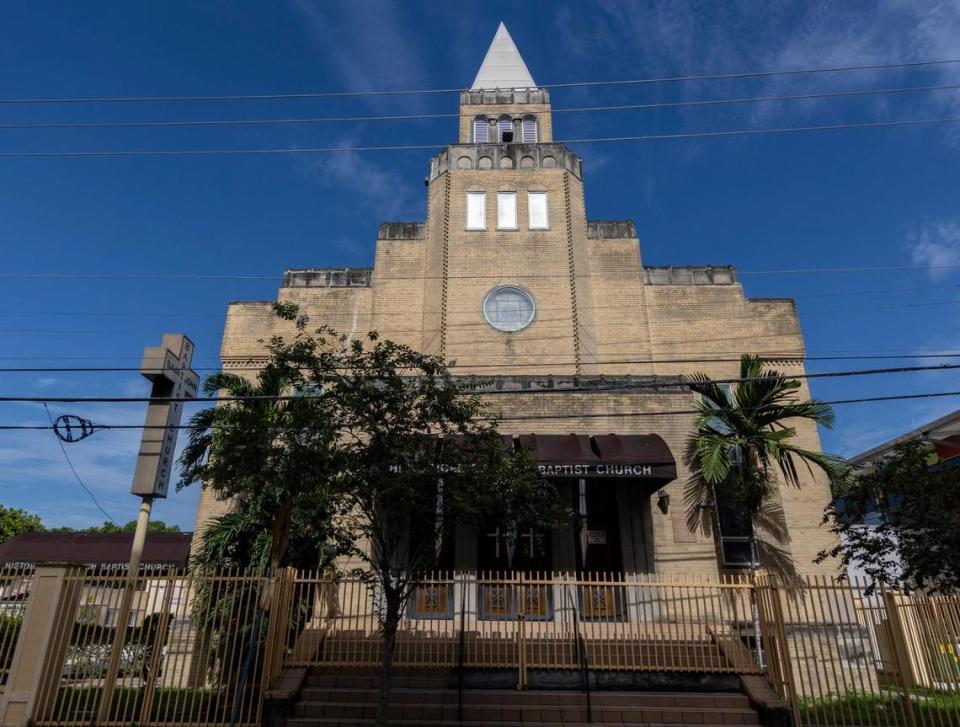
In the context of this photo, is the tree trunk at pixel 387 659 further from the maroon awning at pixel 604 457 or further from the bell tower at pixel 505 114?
the bell tower at pixel 505 114

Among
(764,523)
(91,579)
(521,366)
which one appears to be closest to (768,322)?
(764,523)

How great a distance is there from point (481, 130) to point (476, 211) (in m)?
4.43

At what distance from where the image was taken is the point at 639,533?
16.7 meters

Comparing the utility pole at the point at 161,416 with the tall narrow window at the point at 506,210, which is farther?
the tall narrow window at the point at 506,210

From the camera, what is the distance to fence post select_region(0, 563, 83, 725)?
1061cm

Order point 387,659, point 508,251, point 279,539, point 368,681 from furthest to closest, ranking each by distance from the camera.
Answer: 1. point 508,251
2. point 279,539
3. point 368,681
4. point 387,659

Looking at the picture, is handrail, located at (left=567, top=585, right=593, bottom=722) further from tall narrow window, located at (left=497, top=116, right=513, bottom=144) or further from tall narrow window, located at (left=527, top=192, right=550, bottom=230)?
tall narrow window, located at (left=497, top=116, right=513, bottom=144)

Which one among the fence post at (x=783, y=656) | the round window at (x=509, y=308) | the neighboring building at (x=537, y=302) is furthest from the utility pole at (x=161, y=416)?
the fence post at (x=783, y=656)

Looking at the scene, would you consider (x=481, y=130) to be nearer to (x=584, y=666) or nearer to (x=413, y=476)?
(x=413, y=476)

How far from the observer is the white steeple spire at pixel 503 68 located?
27.9 metres

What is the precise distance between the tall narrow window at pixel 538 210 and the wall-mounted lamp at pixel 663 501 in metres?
10.5

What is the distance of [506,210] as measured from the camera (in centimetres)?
2375

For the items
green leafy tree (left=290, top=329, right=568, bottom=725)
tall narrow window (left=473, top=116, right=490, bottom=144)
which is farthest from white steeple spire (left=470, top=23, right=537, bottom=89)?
green leafy tree (left=290, top=329, right=568, bottom=725)

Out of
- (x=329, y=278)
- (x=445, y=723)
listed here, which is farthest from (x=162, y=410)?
(x=329, y=278)
